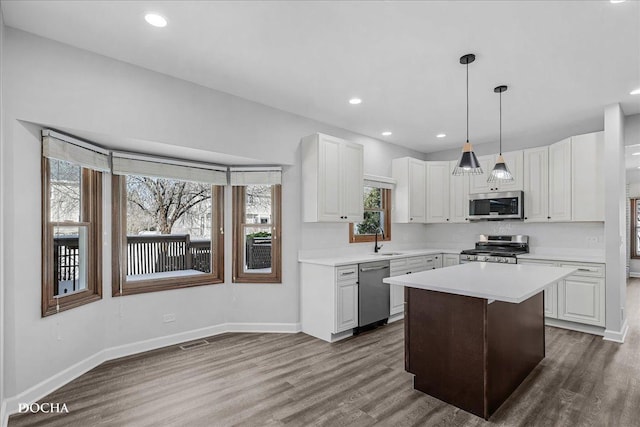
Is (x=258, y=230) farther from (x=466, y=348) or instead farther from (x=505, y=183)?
(x=505, y=183)

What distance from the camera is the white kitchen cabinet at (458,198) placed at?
567 centimetres

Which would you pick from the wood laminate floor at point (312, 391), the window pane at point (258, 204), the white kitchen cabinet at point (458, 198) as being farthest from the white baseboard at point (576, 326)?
the window pane at point (258, 204)

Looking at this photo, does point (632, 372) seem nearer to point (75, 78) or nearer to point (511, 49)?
point (511, 49)

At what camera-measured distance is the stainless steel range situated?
191 inches

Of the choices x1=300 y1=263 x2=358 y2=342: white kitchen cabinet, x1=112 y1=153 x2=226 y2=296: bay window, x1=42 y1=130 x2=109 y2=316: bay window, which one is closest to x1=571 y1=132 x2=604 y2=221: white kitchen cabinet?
x1=300 y1=263 x2=358 y2=342: white kitchen cabinet

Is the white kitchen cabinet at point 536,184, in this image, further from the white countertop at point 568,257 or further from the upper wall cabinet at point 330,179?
the upper wall cabinet at point 330,179

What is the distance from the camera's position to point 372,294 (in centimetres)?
436

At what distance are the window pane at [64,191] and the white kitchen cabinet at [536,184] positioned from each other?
5.59m

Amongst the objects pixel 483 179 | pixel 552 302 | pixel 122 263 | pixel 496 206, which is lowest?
pixel 552 302

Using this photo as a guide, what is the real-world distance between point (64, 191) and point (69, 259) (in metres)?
0.61

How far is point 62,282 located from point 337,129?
367cm

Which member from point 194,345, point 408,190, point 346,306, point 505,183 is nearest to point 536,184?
point 505,183

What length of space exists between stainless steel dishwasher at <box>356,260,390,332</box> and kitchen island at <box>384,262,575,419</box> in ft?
4.37

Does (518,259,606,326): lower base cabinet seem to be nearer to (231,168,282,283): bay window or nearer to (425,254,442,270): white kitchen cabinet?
(425,254,442,270): white kitchen cabinet
